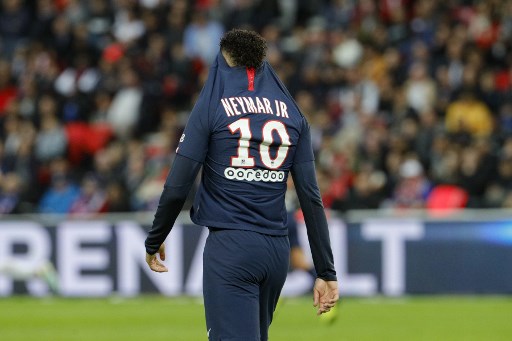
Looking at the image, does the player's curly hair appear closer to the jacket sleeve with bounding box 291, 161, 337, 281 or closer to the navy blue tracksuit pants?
the jacket sleeve with bounding box 291, 161, 337, 281

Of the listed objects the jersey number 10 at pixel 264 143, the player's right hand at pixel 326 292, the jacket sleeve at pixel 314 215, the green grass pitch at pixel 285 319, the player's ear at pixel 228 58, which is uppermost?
the player's ear at pixel 228 58

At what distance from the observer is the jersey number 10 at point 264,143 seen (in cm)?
559

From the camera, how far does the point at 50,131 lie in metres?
18.0

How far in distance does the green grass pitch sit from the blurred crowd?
5.50ft

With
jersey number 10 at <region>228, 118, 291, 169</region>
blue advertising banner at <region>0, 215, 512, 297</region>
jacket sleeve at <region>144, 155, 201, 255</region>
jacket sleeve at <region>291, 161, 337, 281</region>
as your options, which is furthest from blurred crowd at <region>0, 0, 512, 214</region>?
jacket sleeve at <region>144, 155, 201, 255</region>

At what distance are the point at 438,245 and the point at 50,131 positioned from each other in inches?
252

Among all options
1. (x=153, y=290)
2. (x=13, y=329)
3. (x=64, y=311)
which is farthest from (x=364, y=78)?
(x=13, y=329)

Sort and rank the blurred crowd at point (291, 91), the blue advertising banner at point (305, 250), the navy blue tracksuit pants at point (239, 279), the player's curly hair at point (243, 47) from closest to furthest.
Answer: the navy blue tracksuit pants at point (239, 279) → the player's curly hair at point (243, 47) → the blue advertising banner at point (305, 250) → the blurred crowd at point (291, 91)

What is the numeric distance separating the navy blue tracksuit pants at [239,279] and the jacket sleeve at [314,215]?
169 mm

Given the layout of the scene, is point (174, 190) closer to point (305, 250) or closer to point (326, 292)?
point (326, 292)

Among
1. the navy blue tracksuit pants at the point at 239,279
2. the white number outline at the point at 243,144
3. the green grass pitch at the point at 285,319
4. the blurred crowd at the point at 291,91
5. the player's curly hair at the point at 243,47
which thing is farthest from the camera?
the blurred crowd at the point at 291,91

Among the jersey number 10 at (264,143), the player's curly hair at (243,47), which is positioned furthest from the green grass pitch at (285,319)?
the player's curly hair at (243,47)

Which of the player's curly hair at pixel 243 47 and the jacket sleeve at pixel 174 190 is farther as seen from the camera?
the player's curly hair at pixel 243 47

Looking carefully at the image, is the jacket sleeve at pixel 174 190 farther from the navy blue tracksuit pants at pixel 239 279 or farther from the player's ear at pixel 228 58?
the player's ear at pixel 228 58
